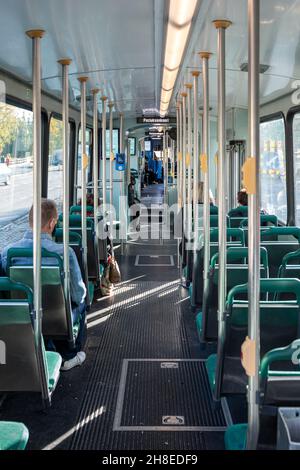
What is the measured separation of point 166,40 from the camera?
402cm

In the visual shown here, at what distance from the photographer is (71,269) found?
435 cm

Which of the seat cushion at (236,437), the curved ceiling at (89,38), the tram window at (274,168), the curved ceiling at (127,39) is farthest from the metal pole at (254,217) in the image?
the tram window at (274,168)

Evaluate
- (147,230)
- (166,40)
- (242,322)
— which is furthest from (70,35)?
(147,230)

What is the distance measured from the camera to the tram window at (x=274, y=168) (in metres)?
7.22

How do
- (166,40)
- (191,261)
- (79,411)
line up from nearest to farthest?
(79,411) → (166,40) → (191,261)

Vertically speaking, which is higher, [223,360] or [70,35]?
[70,35]

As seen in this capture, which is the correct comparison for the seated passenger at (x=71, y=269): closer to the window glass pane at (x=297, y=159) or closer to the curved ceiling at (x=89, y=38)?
the curved ceiling at (x=89, y=38)

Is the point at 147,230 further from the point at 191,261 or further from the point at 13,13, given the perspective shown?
the point at 13,13

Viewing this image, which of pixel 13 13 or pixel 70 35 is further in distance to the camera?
pixel 70 35

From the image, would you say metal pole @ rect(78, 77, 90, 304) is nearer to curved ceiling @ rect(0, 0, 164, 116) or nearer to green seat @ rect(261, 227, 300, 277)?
curved ceiling @ rect(0, 0, 164, 116)

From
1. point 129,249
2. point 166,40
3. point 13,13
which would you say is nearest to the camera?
point 13,13

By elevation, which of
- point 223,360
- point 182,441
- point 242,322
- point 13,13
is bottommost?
point 182,441

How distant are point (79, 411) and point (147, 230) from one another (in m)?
9.26

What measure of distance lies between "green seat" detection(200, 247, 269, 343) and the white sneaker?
0.98m
